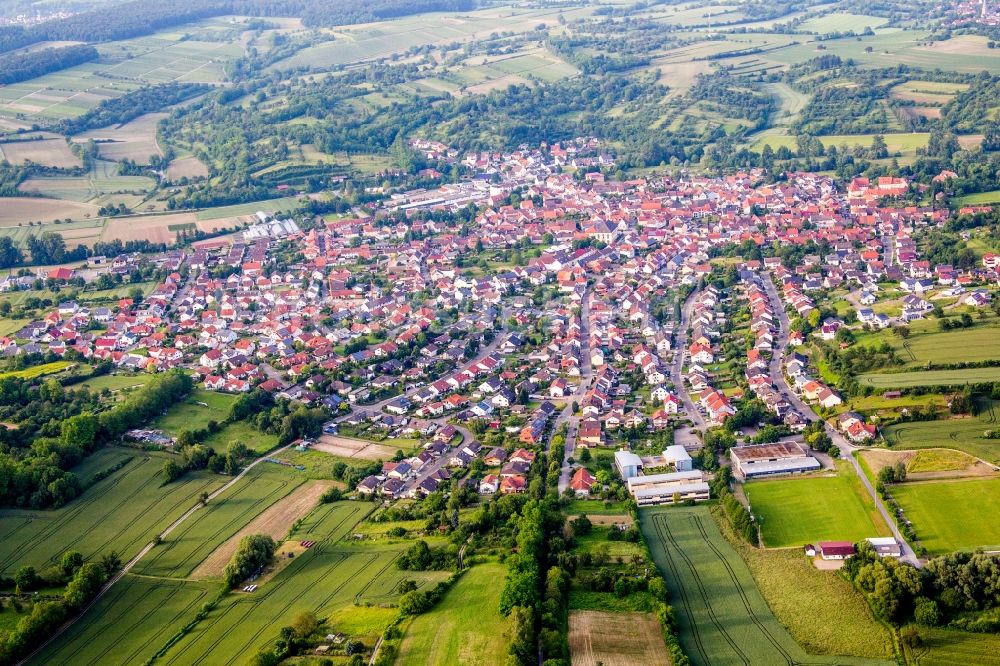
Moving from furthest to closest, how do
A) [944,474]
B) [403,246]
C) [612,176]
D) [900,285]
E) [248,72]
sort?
[248,72]
[612,176]
[403,246]
[900,285]
[944,474]

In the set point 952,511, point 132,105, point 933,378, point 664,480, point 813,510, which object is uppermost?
point 132,105

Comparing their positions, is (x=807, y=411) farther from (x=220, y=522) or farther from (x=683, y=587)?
(x=220, y=522)

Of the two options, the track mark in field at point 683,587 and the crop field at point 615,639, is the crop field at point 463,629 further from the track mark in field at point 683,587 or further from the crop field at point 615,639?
the track mark in field at point 683,587

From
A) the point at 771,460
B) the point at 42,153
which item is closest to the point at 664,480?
the point at 771,460

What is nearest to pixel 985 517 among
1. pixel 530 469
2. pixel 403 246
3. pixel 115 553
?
pixel 530 469

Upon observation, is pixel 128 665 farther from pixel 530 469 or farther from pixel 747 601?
pixel 747 601

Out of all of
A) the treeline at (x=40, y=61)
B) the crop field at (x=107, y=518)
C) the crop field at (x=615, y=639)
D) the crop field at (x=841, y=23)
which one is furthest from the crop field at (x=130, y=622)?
the crop field at (x=841, y=23)

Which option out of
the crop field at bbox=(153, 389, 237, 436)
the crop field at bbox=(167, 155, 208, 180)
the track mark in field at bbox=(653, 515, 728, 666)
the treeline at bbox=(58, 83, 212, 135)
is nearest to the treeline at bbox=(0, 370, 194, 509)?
the crop field at bbox=(153, 389, 237, 436)
